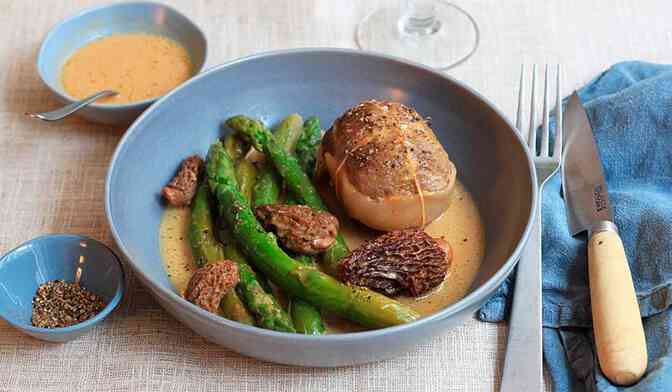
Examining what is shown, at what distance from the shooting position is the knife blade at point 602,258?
2439 millimetres

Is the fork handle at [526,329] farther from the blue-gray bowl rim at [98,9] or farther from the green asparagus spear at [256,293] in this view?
the blue-gray bowl rim at [98,9]

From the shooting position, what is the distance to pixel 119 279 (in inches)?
107

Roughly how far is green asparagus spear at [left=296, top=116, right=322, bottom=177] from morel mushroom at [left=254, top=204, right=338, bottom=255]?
1.15 feet

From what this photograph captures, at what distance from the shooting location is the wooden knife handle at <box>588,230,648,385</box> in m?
2.43

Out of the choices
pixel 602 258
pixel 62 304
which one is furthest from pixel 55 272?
pixel 602 258

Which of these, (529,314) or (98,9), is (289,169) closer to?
(529,314)

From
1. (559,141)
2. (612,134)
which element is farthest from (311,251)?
(612,134)

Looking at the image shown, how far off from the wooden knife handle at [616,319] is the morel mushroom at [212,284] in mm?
1131

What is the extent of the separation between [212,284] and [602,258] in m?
1.26

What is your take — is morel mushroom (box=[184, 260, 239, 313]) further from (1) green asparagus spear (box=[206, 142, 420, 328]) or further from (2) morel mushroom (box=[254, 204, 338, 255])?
(2) morel mushroom (box=[254, 204, 338, 255])

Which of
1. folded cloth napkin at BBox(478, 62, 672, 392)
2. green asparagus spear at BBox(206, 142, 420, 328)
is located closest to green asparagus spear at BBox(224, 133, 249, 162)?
green asparagus spear at BBox(206, 142, 420, 328)

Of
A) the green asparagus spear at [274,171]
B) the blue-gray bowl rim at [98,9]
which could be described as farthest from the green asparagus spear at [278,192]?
the blue-gray bowl rim at [98,9]

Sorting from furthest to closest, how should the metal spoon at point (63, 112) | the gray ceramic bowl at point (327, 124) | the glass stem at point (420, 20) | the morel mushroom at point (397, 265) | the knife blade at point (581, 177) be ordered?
the glass stem at point (420, 20) < the metal spoon at point (63, 112) < the knife blade at point (581, 177) < the morel mushroom at point (397, 265) < the gray ceramic bowl at point (327, 124)

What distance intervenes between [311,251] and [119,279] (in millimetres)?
638
